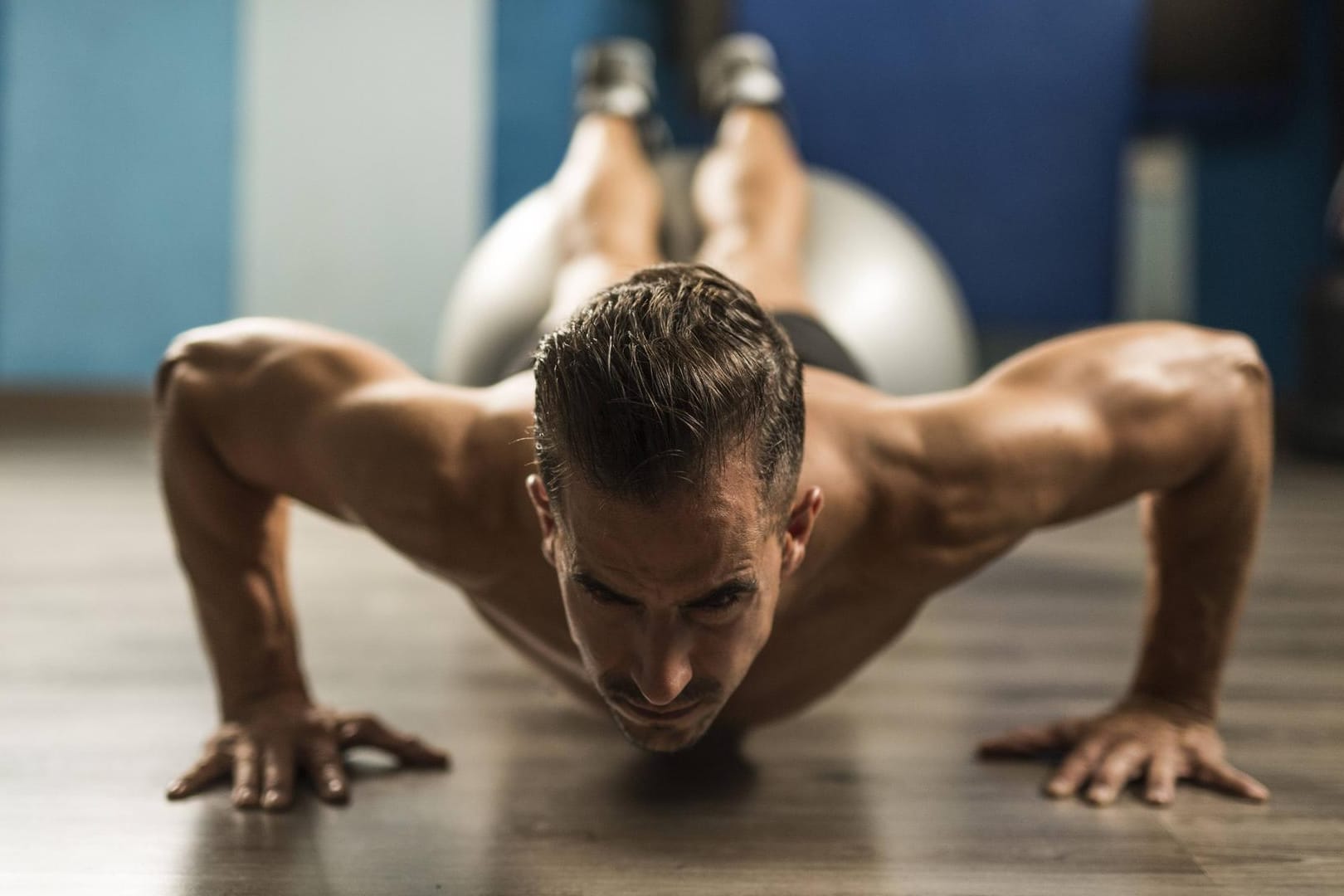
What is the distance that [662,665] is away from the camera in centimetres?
97

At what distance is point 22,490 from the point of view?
9.59 ft

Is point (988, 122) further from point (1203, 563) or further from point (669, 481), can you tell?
point (669, 481)

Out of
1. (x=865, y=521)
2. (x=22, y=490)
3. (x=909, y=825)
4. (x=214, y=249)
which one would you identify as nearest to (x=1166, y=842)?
(x=909, y=825)

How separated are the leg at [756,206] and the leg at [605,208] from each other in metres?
0.10

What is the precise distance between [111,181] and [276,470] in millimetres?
3342

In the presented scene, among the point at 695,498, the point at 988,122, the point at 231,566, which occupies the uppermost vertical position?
the point at 988,122

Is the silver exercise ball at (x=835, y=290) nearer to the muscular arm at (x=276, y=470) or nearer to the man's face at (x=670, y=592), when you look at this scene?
the muscular arm at (x=276, y=470)

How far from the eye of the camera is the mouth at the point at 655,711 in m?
1.02

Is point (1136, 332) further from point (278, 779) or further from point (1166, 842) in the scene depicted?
point (278, 779)

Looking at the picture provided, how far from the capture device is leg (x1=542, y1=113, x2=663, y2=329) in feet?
7.26

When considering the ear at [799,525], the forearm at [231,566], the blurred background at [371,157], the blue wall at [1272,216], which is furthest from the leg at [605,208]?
the blue wall at [1272,216]

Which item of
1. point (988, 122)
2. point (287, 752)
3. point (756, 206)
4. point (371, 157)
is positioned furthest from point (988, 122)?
point (287, 752)

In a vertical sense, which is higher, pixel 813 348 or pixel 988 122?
pixel 988 122

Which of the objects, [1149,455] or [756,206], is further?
[756,206]
